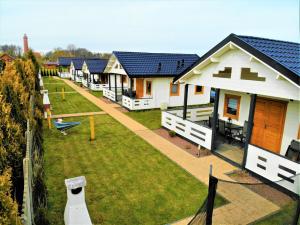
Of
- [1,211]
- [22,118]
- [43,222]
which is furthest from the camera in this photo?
[22,118]

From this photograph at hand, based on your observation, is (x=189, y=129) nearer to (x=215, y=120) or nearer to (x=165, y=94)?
(x=215, y=120)

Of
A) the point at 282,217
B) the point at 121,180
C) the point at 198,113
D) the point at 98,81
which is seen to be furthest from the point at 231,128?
the point at 98,81

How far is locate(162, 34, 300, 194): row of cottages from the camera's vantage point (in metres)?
6.52

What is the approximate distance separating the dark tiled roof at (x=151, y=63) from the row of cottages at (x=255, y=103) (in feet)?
22.1

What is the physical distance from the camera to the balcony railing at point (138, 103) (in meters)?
17.4

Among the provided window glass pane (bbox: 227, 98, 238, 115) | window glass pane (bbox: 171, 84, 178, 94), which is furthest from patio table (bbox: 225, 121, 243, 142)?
window glass pane (bbox: 171, 84, 178, 94)

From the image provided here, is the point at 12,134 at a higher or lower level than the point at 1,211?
higher

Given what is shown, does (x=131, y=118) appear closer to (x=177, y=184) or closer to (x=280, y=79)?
(x=177, y=184)

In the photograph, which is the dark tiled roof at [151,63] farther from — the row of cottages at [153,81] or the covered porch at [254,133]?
the covered porch at [254,133]

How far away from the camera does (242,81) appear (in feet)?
25.5

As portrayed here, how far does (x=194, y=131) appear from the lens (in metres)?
10.3

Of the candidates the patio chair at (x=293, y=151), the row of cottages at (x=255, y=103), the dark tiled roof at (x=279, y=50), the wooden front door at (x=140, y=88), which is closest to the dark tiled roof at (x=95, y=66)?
the wooden front door at (x=140, y=88)

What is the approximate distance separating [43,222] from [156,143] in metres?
6.88

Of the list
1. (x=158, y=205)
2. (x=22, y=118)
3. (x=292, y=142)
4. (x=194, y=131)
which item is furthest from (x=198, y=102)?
(x=22, y=118)
